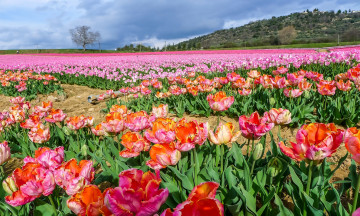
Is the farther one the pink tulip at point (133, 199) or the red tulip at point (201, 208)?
the pink tulip at point (133, 199)

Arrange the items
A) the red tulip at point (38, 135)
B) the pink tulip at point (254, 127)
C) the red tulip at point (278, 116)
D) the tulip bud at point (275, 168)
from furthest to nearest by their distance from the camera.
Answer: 1. the red tulip at point (38, 135)
2. the red tulip at point (278, 116)
3. the tulip bud at point (275, 168)
4. the pink tulip at point (254, 127)

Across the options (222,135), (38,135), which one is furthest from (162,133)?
(38,135)

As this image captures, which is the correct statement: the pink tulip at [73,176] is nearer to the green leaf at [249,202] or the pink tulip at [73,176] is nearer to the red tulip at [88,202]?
the red tulip at [88,202]

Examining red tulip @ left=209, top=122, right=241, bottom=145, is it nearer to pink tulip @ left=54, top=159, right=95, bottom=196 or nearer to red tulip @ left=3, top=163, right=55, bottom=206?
pink tulip @ left=54, top=159, right=95, bottom=196

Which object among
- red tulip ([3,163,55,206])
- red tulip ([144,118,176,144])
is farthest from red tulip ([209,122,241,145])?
red tulip ([3,163,55,206])

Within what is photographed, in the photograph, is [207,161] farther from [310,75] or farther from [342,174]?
[310,75]

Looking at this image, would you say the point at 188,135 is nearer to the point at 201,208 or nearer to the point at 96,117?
the point at 201,208

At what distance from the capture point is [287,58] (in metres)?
7.14

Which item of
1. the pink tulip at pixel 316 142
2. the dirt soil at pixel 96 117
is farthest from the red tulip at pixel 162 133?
the dirt soil at pixel 96 117

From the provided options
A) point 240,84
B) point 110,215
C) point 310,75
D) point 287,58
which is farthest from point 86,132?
point 287,58

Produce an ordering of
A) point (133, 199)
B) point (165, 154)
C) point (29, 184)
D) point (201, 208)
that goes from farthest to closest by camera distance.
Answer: point (165, 154) < point (29, 184) < point (133, 199) < point (201, 208)

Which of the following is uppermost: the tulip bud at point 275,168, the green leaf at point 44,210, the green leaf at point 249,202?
the tulip bud at point 275,168

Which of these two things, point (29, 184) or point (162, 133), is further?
point (162, 133)

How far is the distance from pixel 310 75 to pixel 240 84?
1286 millimetres
